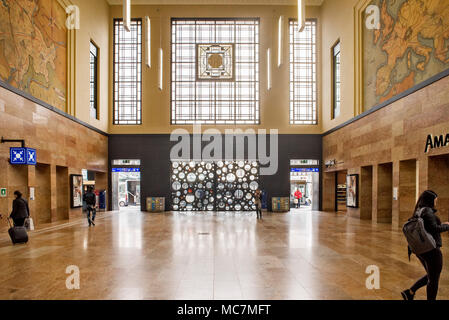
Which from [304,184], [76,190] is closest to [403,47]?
[304,184]

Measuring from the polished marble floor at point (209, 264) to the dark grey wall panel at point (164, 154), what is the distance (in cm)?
1092

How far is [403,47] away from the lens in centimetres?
1373

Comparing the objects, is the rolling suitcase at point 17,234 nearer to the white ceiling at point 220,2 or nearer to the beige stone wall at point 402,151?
the beige stone wall at point 402,151

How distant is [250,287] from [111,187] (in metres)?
19.4

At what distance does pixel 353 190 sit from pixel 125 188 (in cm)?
1603

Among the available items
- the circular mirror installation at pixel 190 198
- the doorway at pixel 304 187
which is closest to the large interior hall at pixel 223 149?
the doorway at pixel 304 187

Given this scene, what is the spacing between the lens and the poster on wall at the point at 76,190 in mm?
17966

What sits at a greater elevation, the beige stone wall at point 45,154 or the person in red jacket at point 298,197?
the beige stone wall at point 45,154

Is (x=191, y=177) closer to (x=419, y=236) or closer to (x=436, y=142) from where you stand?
(x=436, y=142)

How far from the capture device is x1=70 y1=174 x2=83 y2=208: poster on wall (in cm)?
→ 1797

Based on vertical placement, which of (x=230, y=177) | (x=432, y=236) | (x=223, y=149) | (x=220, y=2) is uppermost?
(x=220, y=2)

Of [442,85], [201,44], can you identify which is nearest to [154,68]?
[201,44]

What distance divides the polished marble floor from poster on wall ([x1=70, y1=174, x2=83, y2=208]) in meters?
5.21

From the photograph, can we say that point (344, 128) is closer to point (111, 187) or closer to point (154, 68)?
point (154, 68)
